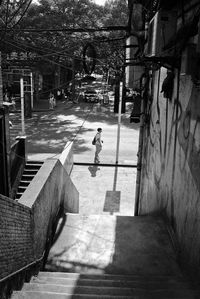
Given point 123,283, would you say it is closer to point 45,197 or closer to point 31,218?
point 31,218

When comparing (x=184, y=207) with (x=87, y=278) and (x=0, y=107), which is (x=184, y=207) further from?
(x=0, y=107)

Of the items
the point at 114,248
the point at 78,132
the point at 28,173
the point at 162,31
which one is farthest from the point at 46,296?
the point at 78,132

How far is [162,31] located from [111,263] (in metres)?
4.11

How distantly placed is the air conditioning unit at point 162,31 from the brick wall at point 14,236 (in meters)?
3.39

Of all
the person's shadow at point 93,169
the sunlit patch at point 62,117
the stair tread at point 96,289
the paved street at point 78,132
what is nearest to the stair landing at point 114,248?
the stair tread at point 96,289

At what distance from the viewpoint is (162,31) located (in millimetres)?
5668

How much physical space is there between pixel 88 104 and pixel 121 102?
1905 cm

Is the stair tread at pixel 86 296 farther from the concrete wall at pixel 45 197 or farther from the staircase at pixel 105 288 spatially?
the concrete wall at pixel 45 197

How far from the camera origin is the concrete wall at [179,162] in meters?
4.86

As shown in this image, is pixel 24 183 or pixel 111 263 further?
pixel 24 183

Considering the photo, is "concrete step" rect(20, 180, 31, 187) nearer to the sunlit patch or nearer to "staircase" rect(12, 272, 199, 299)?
"staircase" rect(12, 272, 199, 299)

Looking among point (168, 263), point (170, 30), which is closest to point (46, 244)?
point (168, 263)

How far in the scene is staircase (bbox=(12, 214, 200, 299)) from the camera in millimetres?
4282

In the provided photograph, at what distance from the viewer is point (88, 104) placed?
33375 mm
